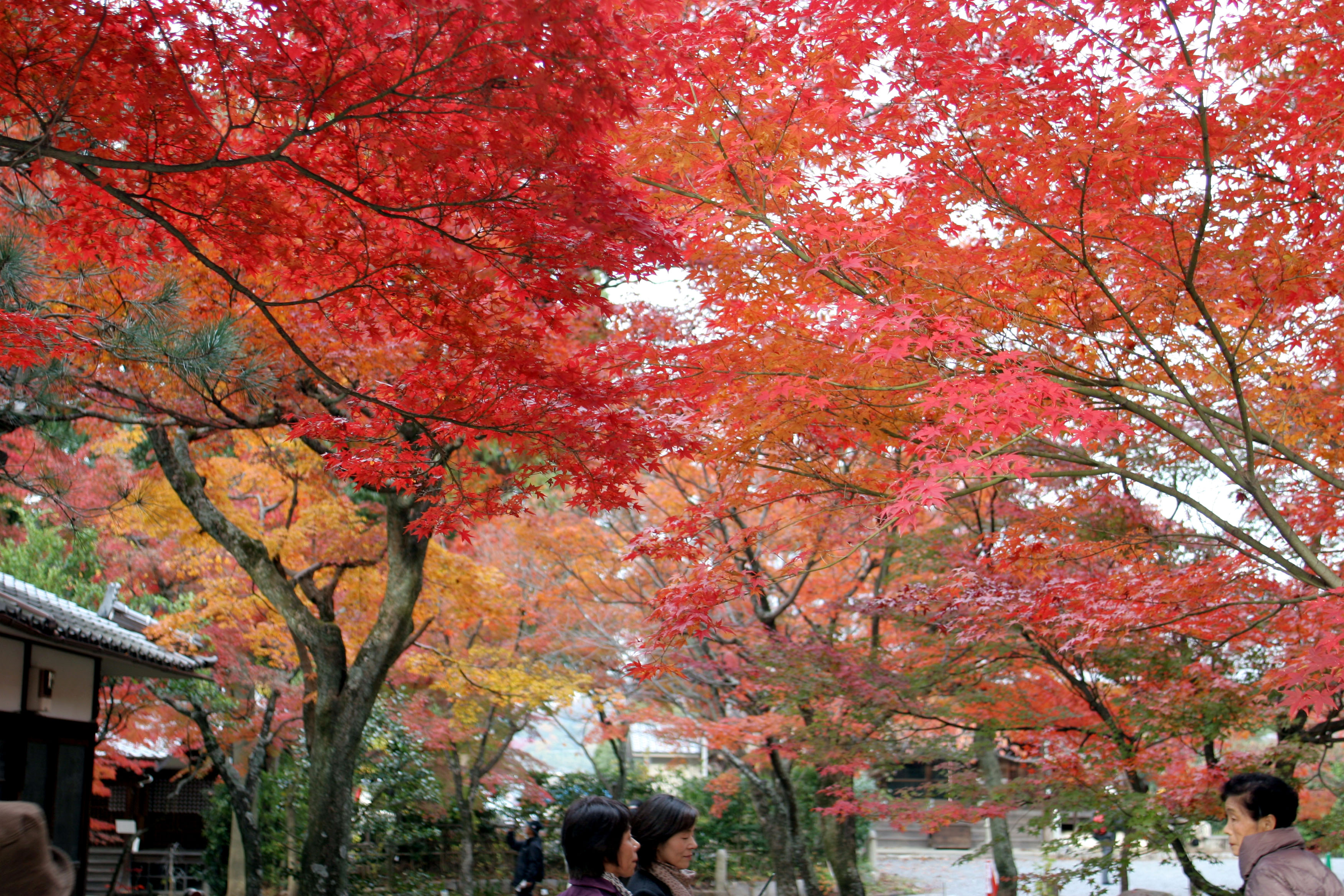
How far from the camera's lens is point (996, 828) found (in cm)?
1198

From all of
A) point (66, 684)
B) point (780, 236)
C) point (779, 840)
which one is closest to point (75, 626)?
point (66, 684)

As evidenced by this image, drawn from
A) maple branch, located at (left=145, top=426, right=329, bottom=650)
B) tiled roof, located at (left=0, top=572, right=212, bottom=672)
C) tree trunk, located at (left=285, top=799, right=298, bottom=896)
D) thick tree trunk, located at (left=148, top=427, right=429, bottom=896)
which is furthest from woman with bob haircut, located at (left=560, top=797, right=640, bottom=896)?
tree trunk, located at (left=285, top=799, right=298, bottom=896)

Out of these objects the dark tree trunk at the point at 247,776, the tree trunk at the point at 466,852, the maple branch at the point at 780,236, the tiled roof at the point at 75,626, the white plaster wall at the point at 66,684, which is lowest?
the tree trunk at the point at 466,852

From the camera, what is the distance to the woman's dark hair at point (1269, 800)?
3.06 m

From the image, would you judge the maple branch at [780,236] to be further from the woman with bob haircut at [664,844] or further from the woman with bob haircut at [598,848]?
the woman with bob haircut at [598,848]

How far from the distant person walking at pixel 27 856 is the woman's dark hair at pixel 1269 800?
321cm

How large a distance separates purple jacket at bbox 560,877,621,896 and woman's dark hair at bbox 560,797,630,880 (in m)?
0.02

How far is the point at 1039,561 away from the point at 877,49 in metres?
3.50

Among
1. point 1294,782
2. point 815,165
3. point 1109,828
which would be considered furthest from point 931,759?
point 815,165

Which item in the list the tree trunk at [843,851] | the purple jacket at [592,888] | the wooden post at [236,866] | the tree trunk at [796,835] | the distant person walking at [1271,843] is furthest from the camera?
the wooden post at [236,866]

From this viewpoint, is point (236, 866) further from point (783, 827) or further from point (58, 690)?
point (783, 827)

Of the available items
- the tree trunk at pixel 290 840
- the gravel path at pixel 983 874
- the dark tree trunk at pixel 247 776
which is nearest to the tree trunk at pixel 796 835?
the gravel path at pixel 983 874

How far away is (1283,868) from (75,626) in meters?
8.10

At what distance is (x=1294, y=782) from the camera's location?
672cm
